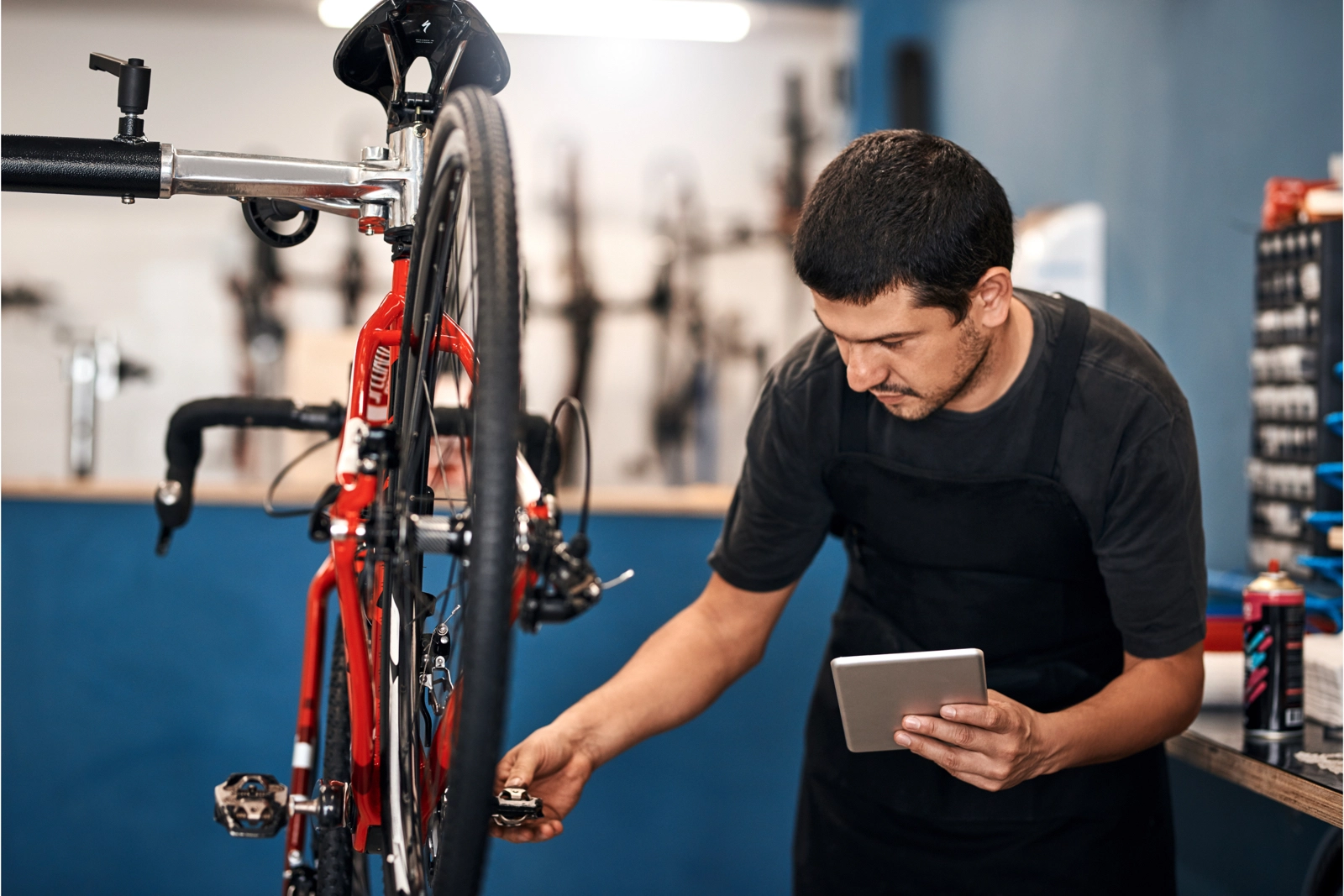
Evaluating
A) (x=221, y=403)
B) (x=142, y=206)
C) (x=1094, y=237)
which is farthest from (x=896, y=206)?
(x=142, y=206)

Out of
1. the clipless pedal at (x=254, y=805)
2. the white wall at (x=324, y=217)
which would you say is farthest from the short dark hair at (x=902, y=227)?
the white wall at (x=324, y=217)

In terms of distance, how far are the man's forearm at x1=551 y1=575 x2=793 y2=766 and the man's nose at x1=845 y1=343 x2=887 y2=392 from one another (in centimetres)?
36

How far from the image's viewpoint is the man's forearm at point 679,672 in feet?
3.94

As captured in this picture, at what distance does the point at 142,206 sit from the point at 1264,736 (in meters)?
4.48

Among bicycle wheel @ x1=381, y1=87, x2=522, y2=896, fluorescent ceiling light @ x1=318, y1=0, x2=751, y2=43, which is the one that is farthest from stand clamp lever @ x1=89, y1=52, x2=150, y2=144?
fluorescent ceiling light @ x1=318, y1=0, x2=751, y2=43

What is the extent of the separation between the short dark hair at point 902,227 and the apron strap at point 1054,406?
0.55 feet

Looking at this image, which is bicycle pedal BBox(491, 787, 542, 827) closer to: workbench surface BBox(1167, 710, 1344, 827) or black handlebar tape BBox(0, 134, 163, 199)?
black handlebar tape BBox(0, 134, 163, 199)

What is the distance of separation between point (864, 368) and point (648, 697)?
436 millimetres

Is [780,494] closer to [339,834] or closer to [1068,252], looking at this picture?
Result: [339,834]

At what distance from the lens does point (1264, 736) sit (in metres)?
1.31

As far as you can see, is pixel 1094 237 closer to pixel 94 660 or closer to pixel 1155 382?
pixel 1155 382

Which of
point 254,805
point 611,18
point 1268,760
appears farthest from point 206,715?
point 611,18

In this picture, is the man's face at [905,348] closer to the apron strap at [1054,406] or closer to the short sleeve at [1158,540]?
the apron strap at [1054,406]

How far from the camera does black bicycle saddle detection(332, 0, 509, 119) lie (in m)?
0.95
